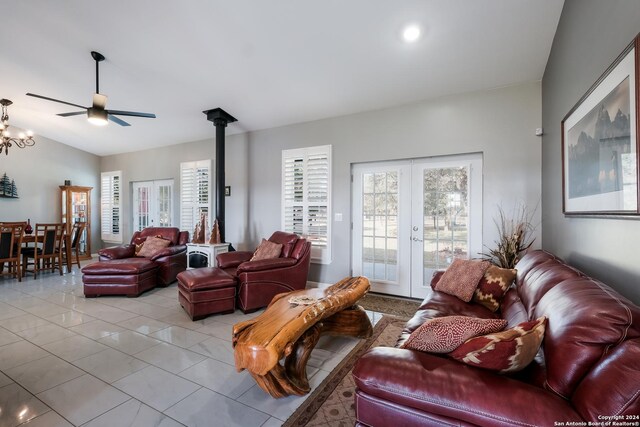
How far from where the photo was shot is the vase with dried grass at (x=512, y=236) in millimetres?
3129

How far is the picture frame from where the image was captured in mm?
1374

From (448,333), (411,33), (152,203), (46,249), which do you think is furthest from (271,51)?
(46,249)

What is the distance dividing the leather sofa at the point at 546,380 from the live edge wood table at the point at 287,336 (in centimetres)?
66

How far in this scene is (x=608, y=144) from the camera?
1.62 metres

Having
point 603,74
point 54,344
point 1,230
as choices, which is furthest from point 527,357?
point 1,230

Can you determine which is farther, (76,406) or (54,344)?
(54,344)

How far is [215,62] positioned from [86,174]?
6283mm

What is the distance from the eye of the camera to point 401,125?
13.2 ft

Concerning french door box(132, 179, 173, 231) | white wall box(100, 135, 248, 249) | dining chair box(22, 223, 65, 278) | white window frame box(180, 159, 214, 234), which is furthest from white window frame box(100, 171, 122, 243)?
white window frame box(180, 159, 214, 234)

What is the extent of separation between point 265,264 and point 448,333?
2555 mm

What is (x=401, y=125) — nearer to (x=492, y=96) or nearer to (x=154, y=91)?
(x=492, y=96)

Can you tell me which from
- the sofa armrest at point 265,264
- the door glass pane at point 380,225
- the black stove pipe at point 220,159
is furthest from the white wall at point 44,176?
the door glass pane at point 380,225

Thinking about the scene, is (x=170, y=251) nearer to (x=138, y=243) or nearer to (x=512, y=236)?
(x=138, y=243)

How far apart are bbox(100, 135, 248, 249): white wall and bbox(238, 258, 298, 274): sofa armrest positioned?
2.03 metres
